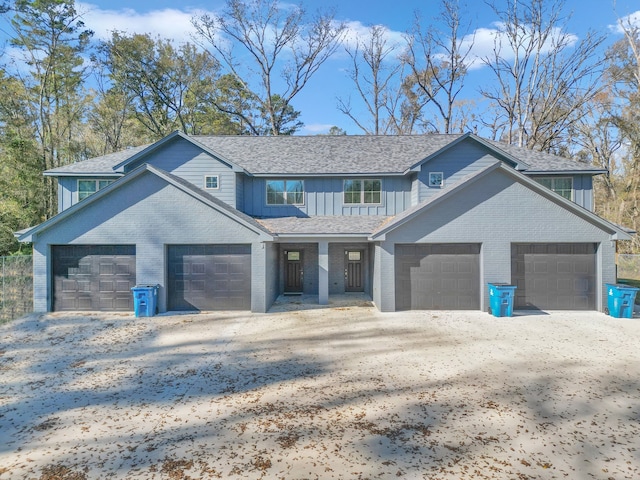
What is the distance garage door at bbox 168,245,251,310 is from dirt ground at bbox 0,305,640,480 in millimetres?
2182

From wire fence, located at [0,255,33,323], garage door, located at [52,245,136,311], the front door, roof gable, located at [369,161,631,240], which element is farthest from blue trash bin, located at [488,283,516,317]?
wire fence, located at [0,255,33,323]

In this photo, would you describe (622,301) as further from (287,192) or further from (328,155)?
(287,192)

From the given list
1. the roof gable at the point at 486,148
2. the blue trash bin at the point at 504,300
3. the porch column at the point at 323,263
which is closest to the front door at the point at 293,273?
the porch column at the point at 323,263

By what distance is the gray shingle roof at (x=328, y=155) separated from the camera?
14984mm

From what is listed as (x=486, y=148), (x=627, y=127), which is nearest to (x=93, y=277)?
(x=486, y=148)

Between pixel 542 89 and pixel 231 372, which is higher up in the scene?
pixel 542 89

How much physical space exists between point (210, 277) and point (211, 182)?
460cm

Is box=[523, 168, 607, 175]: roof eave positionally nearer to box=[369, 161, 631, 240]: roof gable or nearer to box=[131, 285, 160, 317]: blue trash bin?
box=[369, 161, 631, 240]: roof gable

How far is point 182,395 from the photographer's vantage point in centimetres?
579

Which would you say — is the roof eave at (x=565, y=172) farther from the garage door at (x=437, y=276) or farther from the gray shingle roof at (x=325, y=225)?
the gray shingle roof at (x=325, y=225)

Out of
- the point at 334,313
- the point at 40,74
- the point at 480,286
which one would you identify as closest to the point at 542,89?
the point at 480,286

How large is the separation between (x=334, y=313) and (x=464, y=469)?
8033mm

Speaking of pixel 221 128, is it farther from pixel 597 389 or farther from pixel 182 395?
pixel 597 389

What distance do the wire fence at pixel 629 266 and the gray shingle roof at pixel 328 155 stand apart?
8.30m
